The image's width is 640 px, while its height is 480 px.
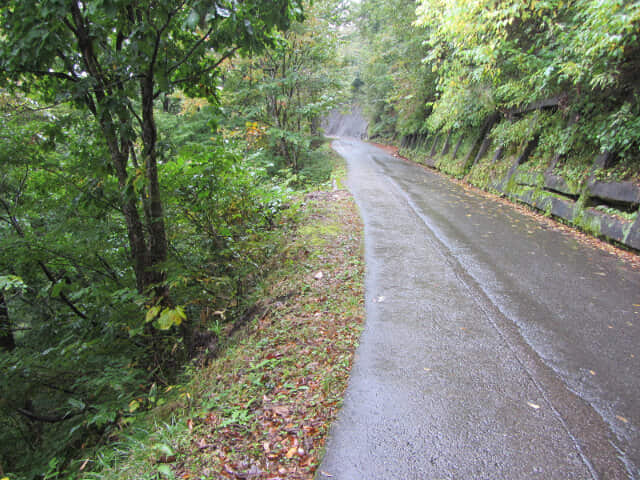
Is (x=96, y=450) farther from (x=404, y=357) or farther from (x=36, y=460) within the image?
(x=404, y=357)

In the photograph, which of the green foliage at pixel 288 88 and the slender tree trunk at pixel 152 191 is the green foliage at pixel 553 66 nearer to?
the green foliage at pixel 288 88

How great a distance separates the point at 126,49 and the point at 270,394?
122 inches

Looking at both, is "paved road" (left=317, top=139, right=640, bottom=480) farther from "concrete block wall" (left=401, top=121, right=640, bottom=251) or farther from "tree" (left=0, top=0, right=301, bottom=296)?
"tree" (left=0, top=0, right=301, bottom=296)

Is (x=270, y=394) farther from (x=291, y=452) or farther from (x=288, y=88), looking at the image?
(x=288, y=88)

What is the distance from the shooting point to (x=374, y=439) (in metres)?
2.35

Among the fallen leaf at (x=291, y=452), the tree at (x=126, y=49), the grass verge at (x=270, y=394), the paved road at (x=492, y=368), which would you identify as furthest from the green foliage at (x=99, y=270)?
→ the paved road at (x=492, y=368)

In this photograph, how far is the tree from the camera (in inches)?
93.3

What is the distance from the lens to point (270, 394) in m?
2.76

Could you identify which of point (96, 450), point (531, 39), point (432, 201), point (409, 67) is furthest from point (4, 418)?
point (409, 67)

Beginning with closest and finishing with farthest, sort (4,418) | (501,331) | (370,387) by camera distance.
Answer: (370,387), (501,331), (4,418)

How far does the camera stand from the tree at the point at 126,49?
7.77 ft

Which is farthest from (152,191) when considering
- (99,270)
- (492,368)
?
(492,368)

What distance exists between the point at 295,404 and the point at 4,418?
5245mm

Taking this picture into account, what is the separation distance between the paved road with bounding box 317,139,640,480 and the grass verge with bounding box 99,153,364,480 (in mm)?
180
